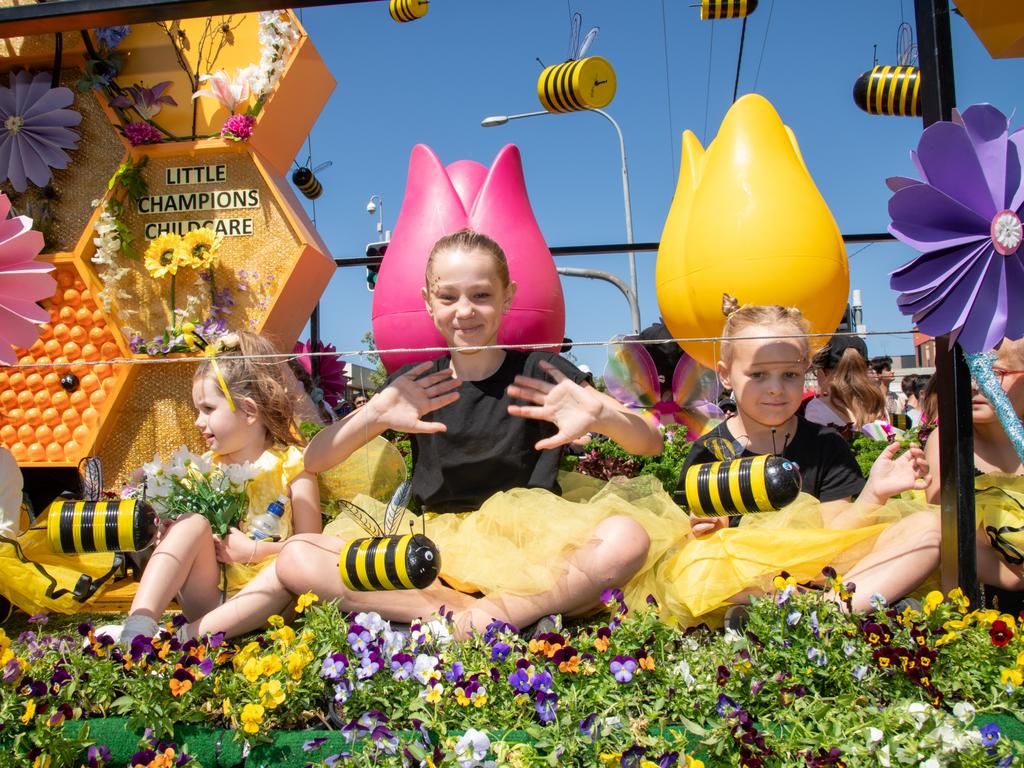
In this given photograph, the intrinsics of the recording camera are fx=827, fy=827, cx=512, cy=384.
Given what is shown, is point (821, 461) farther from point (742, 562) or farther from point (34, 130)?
point (34, 130)

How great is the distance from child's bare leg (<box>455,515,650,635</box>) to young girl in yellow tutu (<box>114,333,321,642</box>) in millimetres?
633

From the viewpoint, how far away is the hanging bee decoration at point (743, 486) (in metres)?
1.61

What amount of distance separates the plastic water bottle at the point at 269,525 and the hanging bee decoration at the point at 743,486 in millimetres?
1150

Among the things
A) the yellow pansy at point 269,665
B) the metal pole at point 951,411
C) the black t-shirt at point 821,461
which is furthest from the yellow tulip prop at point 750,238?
the yellow pansy at point 269,665

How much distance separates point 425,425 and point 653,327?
3522mm

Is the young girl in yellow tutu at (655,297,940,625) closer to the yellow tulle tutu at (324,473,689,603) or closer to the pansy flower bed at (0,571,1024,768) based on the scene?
the yellow tulle tutu at (324,473,689,603)

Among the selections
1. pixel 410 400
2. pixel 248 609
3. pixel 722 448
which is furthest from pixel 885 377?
pixel 248 609

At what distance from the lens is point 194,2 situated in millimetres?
1779

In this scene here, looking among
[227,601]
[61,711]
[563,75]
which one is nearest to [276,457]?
[227,601]

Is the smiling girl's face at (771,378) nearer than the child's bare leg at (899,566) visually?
No

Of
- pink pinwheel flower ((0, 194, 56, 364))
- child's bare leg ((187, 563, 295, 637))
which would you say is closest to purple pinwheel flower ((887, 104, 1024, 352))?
child's bare leg ((187, 563, 295, 637))

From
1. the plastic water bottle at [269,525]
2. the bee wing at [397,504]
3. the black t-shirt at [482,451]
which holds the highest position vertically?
the black t-shirt at [482,451]

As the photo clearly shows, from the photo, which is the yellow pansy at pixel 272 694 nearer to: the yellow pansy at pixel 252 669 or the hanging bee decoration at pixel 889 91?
the yellow pansy at pixel 252 669

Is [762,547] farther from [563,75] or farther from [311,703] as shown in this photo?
[563,75]
